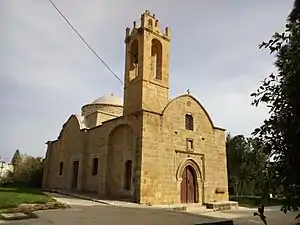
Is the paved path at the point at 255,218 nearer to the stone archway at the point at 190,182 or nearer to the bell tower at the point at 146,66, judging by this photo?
the stone archway at the point at 190,182

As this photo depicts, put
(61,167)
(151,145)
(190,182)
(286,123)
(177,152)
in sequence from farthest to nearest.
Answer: (61,167) < (190,182) < (177,152) < (151,145) < (286,123)

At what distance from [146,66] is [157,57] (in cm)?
218

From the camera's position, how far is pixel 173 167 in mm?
18328

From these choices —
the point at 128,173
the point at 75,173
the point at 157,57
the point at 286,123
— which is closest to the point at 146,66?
the point at 157,57

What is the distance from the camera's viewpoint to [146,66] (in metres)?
19.8

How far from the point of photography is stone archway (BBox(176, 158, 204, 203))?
61.3ft

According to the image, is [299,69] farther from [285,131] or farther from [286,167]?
[286,167]

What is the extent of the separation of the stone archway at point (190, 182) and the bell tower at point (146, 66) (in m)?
4.04

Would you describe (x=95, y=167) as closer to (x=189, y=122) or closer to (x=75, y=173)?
(x=75, y=173)

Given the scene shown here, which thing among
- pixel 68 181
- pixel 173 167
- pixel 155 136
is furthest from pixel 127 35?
pixel 68 181

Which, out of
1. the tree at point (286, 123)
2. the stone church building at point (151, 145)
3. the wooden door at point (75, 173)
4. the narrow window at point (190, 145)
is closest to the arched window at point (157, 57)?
the stone church building at point (151, 145)

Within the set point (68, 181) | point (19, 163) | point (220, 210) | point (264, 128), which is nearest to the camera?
point (264, 128)

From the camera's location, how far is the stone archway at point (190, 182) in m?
18.7

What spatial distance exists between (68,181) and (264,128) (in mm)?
21754
